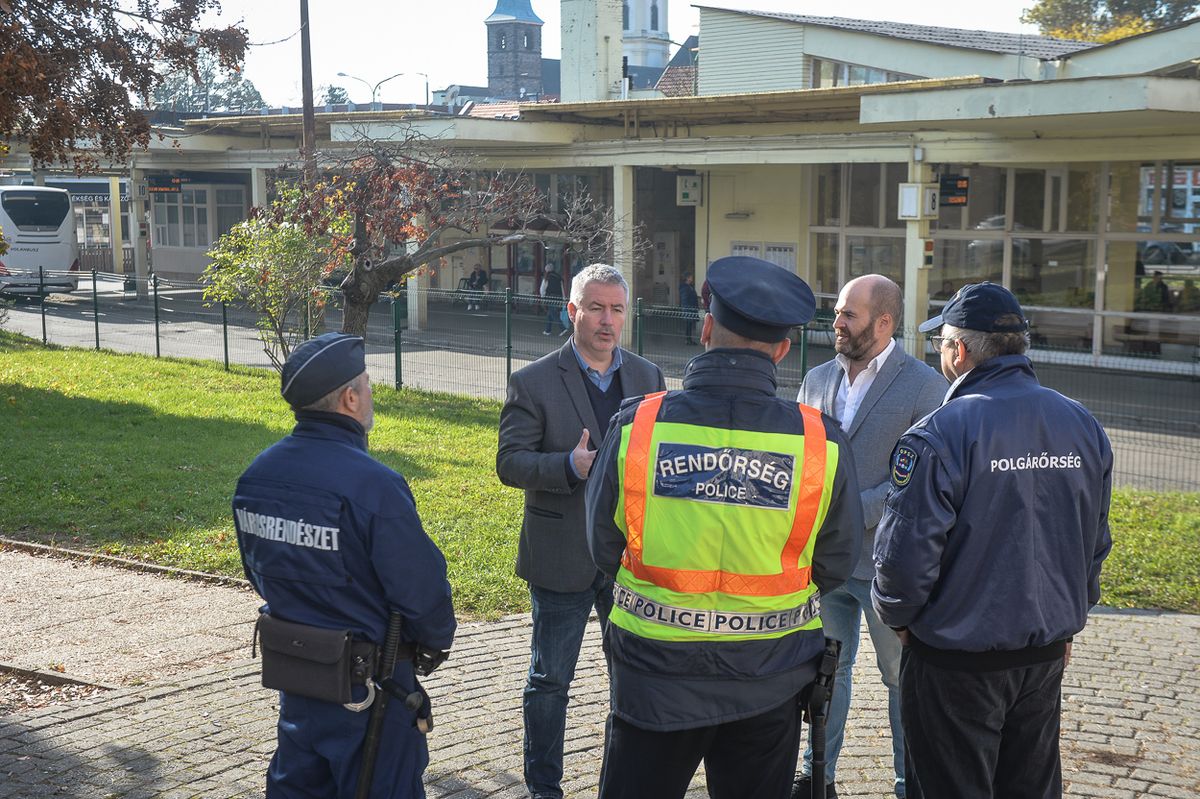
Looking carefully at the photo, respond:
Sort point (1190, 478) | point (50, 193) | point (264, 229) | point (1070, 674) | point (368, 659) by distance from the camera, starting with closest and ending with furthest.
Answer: point (368, 659) → point (1070, 674) → point (1190, 478) → point (264, 229) → point (50, 193)

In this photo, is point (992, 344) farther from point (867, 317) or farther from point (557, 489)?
point (557, 489)

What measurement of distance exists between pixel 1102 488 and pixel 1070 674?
2.91 meters

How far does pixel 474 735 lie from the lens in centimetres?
550

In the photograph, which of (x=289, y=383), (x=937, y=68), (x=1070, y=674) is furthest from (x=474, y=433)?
(x=937, y=68)

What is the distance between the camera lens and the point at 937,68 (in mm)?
23281

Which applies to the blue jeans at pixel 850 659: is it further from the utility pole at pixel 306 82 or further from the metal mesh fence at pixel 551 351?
the utility pole at pixel 306 82

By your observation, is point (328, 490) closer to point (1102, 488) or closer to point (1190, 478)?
point (1102, 488)

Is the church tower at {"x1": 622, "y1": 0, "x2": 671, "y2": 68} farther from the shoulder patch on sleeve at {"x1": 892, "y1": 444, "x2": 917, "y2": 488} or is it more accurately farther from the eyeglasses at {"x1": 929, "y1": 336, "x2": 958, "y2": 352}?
the shoulder patch on sleeve at {"x1": 892, "y1": 444, "x2": 917, "y2": 488}

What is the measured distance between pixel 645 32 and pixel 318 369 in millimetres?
102094

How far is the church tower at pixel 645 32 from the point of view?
10062 cm

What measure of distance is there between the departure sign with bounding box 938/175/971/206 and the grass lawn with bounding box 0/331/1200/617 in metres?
9.83

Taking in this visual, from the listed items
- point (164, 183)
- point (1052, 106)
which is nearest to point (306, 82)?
point (1052, 106)

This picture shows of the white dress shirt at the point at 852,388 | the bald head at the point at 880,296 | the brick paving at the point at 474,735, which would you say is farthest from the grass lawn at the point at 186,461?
the bald head at the point at 880,296

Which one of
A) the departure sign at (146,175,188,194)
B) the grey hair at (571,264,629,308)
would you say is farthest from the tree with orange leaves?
the departure sign at (146,175,188,194)
